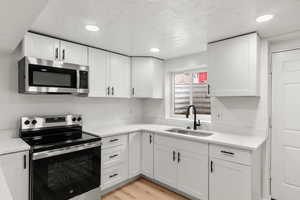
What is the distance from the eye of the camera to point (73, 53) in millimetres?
2398

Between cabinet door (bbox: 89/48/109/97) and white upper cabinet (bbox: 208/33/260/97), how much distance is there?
1701mm

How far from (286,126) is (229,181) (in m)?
1.11

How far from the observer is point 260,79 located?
89.0 inches

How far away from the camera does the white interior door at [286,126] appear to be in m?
2.12

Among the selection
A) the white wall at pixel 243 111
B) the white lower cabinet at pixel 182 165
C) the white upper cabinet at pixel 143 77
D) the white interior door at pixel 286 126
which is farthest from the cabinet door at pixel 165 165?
the white interior door at pixel 286 126

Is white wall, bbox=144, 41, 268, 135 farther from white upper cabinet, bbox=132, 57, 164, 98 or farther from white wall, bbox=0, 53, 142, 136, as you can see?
white wall, bbox=0, 53, 142, 136

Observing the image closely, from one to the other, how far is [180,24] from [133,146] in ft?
6.62

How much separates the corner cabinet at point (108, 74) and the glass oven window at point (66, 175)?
100cm

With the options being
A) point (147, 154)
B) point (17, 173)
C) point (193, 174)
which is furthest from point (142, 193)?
point (17, 173)

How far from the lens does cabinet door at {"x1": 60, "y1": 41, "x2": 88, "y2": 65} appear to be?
2293 millimetres

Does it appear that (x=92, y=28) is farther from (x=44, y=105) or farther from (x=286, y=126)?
(x=286, y=126)

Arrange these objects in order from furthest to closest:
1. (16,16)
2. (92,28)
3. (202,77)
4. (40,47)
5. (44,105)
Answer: (202,77) < (44,105) < (40,47) < (92,28) < (16,16)

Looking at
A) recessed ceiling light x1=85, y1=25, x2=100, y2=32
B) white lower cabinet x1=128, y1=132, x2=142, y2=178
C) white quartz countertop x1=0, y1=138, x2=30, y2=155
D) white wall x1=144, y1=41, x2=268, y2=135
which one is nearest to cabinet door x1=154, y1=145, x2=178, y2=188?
white lower cabinet x1=128, y1=132, x2=142, y2=178

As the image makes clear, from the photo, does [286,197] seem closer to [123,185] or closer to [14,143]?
[123,185]
